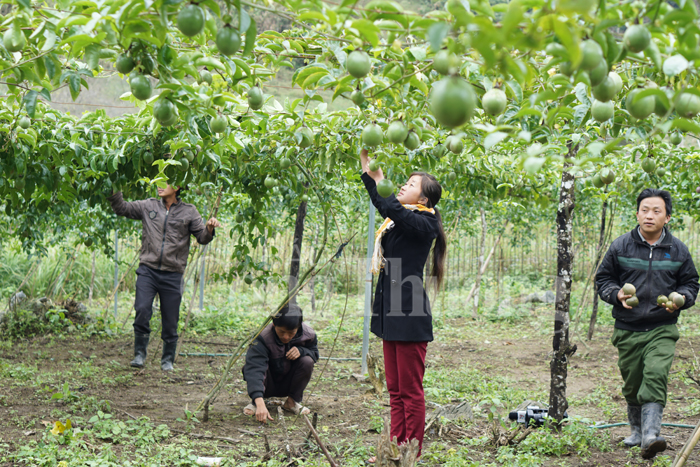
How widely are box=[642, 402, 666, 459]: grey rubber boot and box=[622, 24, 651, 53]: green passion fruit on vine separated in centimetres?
210

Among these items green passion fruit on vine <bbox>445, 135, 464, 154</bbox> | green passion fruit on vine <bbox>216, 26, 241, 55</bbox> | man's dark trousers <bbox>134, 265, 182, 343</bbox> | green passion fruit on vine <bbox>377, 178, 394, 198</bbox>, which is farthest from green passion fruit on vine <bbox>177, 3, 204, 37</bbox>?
man's dark trousers <bbox>134, 265, 182, 343</bbox>

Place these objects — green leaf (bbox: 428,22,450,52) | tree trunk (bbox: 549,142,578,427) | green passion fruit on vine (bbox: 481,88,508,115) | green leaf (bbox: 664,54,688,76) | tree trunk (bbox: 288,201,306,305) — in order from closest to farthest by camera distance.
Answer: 1. green leaf (bbox: 428,22,450,52)
2. green leaf (bbox: 664,54,688,76)
3. green passion fruit on vine (bbox: 481,88,508,115)
4. tree trunk (bbox: 549,142,578,427)
5. tree trunk (bbox: 288,201,306,305)

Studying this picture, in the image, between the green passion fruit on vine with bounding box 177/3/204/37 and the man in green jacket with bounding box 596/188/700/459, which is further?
the man in green jacket with bounding box 596/188/700/459

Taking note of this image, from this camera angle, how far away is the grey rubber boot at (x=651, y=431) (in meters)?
2.47

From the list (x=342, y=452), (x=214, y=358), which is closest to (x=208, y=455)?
(x=342, y=452)

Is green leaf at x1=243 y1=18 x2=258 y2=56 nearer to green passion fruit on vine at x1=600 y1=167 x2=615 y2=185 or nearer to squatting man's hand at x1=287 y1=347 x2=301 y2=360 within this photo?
green passion fruit on vine at x1=600 y1=167 x2=615 y2=185

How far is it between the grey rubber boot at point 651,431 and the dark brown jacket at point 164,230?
2.80 meters

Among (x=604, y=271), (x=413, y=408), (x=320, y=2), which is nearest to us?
(x=320, y=2)

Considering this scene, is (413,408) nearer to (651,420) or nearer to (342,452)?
(342,452)

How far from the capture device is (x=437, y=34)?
2.86ft

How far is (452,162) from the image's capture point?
332 cm

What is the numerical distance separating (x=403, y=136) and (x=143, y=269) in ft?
9.55

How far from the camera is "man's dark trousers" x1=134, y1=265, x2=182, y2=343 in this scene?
393 centimetres

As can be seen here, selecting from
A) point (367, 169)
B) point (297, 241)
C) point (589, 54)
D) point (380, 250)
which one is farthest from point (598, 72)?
point (297, 241)
